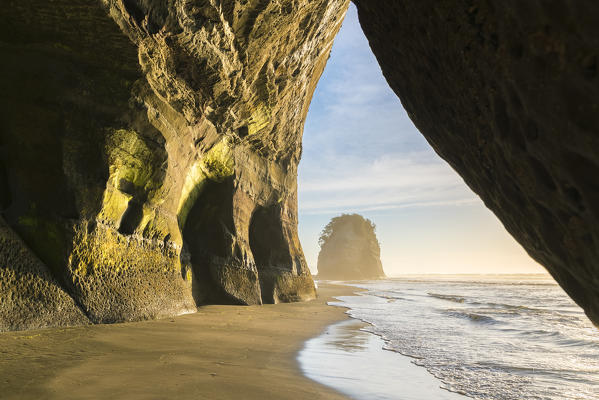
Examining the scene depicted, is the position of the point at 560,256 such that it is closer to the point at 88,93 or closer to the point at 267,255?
the point at 88,93

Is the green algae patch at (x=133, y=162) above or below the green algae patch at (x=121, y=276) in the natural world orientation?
above

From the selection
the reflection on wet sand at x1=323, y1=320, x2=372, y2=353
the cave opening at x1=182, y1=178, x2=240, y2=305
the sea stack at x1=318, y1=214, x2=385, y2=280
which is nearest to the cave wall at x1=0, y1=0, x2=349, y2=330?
the cave opening at x1=182, y1=178, x2=240, y2=305

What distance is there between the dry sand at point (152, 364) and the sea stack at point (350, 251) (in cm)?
4663

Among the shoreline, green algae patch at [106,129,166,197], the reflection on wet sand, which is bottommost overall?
the reflection on wet sand

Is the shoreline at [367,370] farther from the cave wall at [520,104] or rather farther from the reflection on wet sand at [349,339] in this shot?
the cave wall at [520,104]

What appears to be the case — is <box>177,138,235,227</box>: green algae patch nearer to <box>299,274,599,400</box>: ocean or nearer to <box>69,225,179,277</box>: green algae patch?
<box>69,225,179,277</box>: green algae patch

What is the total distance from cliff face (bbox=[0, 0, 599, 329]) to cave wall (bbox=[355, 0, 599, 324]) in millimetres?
11

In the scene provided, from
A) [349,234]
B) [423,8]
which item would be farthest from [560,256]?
[349,234]

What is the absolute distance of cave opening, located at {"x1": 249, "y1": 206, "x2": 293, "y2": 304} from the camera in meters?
12.1

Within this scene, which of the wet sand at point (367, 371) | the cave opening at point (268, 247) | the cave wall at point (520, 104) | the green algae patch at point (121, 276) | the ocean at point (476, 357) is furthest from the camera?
the cave opening at point (268, 247)

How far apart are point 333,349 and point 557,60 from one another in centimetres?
469

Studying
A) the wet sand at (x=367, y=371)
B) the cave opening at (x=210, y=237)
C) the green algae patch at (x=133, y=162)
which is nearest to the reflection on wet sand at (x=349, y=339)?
the wet sand at (x=367, y=371)

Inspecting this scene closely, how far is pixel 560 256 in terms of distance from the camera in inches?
86.1

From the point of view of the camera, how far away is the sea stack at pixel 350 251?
51406 millimetres
